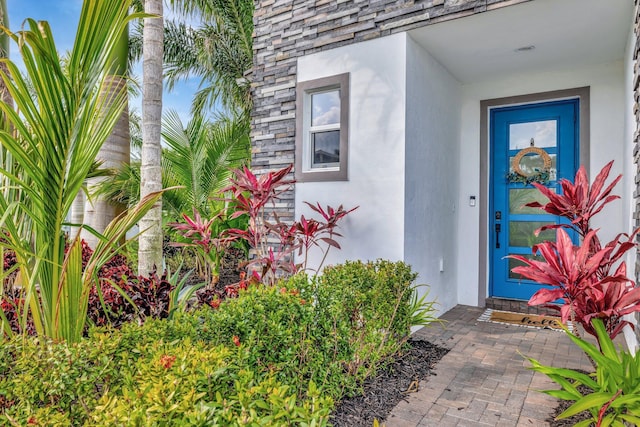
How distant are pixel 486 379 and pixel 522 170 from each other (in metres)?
3.05

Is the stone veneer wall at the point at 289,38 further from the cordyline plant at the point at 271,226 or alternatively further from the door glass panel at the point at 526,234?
the door glass panel at the point at 526,234

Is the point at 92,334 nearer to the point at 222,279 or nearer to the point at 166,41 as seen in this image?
the point at 222,279

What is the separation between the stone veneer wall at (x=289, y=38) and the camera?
13.4 ft

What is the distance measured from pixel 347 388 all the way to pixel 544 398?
1.33m

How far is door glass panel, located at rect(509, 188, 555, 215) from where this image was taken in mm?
5039

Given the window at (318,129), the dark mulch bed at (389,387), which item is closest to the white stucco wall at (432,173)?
the window at (318,129)

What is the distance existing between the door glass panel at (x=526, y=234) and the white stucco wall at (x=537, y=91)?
1.43ft

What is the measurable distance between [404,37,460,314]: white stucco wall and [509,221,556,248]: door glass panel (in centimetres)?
73

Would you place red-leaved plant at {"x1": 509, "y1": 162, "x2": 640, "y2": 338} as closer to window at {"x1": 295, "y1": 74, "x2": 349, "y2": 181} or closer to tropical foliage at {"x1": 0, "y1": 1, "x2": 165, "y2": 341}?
tropical foliage at {"x1": 0, "y1": 1, "x2": 165, "y2": 341}

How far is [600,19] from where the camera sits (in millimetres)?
3619

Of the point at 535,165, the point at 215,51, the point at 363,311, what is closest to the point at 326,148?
the point at 363,311

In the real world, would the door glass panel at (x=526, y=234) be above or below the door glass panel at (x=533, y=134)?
below

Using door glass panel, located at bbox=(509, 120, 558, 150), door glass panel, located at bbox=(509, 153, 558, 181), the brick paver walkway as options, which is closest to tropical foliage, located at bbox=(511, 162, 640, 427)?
the brick paver walkway

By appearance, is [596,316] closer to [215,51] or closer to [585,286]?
[585,286]
